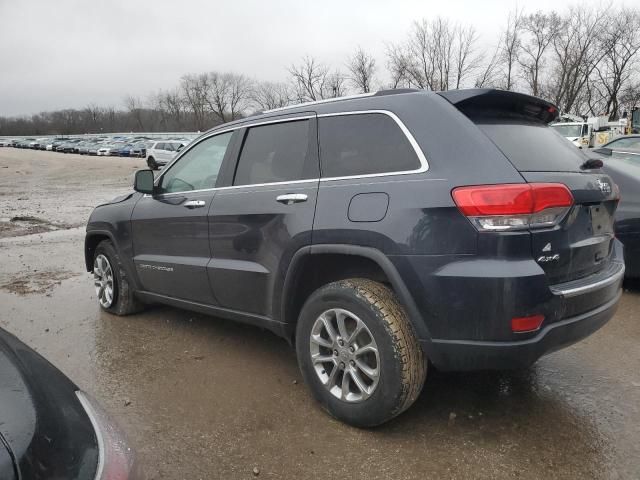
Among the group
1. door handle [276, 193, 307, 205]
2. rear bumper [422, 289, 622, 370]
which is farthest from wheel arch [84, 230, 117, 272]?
rear bumper [422, 289, 622, 370]

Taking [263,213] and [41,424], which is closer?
[41,424]

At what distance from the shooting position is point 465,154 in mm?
2551

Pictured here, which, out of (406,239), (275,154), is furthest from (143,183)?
(406,239)

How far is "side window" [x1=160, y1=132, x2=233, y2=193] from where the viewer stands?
12.7 feet

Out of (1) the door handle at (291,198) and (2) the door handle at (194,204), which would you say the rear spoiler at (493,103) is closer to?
(1) the door handle at (291,198)

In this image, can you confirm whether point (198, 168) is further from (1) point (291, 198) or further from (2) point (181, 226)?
(1) point (291, 198)

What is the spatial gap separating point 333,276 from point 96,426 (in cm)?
170

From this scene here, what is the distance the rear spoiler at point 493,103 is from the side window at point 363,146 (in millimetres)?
362

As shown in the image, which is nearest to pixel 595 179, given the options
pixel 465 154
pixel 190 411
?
pixel 465 154

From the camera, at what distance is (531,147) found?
2777 mm

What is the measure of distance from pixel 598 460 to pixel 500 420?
53cm

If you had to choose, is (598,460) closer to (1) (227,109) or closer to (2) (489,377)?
(2) (489,377)

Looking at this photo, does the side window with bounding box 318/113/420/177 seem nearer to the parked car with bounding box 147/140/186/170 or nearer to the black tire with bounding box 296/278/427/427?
the black tire with bounding box 296/278/427/427

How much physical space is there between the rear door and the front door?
17cm
